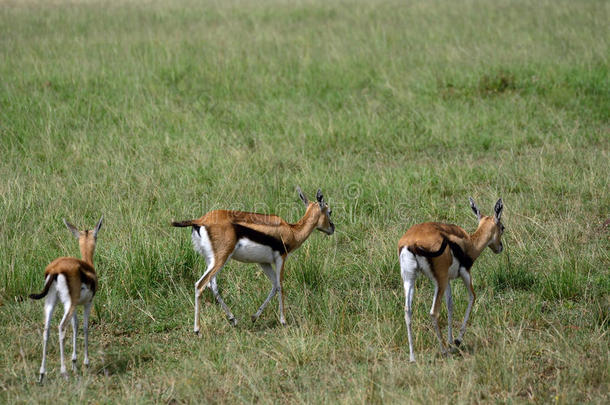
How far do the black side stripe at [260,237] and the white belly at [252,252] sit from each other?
27mm

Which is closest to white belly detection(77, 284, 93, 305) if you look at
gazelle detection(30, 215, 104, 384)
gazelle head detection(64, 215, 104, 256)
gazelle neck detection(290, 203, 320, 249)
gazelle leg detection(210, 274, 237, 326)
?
gazelle detection(30, 215, 104, 384)

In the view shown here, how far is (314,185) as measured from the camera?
26.6 ft

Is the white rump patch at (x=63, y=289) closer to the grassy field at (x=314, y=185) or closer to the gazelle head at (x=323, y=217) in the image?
the grassy field at (x=314, y=185)

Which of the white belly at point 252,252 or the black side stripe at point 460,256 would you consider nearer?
the black side stripe at point 460,256

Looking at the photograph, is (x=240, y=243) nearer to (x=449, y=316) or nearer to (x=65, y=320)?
(x=65, y=320)

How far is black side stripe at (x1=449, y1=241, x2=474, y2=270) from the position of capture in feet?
16.5

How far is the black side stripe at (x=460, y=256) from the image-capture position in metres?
5.03

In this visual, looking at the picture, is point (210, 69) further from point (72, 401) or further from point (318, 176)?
point (72, 401)

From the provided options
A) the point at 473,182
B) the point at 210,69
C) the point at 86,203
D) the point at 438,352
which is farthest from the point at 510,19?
the point at 438,352

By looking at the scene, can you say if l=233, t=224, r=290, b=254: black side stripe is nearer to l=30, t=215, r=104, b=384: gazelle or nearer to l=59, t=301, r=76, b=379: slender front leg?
l=30, t=215, r=104, b=384: gazelle

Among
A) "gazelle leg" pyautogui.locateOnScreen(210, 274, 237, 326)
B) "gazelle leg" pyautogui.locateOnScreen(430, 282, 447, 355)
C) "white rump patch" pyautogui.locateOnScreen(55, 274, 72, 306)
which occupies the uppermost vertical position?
"white rump patch" pyautogui.locateOnScreen(55, 274, 72, 306)

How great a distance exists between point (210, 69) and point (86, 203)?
16.1ft

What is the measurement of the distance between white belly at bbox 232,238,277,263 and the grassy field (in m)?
0.44

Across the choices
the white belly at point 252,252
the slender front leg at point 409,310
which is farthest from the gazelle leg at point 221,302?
the slender front leg at point 409,310
